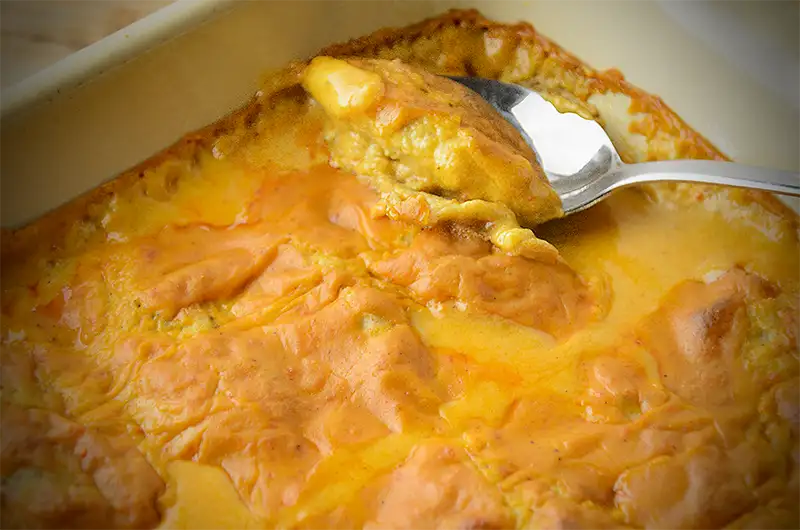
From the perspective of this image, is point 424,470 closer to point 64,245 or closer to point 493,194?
point 493,194

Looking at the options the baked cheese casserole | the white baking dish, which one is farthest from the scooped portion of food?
the white baking dish

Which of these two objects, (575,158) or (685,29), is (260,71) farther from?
(685,29)

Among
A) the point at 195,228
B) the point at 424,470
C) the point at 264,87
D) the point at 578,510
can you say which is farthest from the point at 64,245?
the point at 578,510

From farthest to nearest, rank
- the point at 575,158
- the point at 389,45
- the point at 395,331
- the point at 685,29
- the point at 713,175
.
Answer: the point at 389,45 → the point at 575,158 → the point at 685,29 → the point at 713,175 → the point at 395,331

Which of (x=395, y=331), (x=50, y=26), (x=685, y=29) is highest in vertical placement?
(x=50, y=26)

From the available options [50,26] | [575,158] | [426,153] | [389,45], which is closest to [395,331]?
[426,153]

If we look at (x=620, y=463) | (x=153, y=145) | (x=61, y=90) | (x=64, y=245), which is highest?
(x=61, y=90)

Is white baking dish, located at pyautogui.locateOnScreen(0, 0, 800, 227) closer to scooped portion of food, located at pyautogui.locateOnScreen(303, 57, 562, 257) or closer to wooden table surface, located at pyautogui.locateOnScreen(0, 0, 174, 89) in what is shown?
scooped portion of food, located at pyautogui.locateOnScreen(303, 57, 562, 257)
